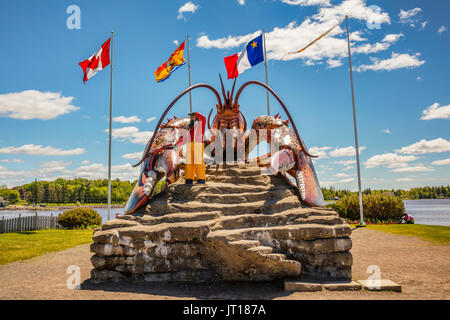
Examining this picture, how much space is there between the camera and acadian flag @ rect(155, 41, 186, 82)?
43.5 feet

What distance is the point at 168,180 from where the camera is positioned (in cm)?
884

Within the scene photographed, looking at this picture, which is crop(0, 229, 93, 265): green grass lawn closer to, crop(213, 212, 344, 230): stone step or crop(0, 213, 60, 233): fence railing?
crop(0, 213, 60, 233): fence railing

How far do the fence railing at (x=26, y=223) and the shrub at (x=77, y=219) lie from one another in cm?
97

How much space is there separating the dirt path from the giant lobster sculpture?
7.23 ft

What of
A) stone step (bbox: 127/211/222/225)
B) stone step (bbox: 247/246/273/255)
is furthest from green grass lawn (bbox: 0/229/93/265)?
stone step (bbox: 247/246/273/255)

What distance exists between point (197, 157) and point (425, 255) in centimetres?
803

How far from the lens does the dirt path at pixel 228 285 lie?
19.6 ft

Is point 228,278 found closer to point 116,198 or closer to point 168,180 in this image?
point 168,180

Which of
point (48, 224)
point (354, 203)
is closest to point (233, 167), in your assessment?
point (354, 203)

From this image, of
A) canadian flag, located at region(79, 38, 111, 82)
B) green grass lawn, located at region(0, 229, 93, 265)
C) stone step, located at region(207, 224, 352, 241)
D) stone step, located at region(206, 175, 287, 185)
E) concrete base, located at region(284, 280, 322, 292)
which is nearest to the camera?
concrete base, located at region(284, 280, 322, 292)

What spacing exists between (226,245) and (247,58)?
9451 millimetres

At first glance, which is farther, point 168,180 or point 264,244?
point 168,180
